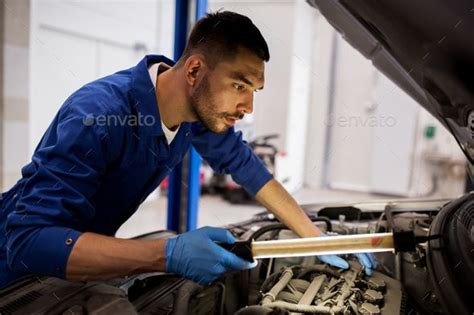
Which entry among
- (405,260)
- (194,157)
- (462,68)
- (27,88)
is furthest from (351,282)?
(27,88)

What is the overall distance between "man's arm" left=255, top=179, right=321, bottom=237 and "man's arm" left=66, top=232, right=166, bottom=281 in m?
0.51

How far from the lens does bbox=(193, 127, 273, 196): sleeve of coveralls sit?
138 cm

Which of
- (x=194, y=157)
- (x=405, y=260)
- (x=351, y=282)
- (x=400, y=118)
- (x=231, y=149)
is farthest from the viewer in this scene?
(x=400, y=118)

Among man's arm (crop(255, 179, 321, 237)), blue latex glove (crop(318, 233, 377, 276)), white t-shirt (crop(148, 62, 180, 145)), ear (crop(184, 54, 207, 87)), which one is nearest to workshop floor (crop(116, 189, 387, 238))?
man's arm (crop(255, 179, 321, 237))

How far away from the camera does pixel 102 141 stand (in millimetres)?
928

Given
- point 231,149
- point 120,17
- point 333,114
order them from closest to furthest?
point 231,149
point 120,17
point 333,114

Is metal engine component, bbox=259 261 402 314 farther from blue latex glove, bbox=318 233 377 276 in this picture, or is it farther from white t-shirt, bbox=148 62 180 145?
white t-shirt, bbox=148 62 180 145

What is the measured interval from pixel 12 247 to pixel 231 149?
0.76 meters

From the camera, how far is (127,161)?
106 centimetres

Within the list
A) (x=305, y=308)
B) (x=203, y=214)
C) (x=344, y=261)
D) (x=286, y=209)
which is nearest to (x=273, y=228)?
(x=286, y=209)

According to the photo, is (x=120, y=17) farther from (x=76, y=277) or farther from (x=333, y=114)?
(x=333, y=114)

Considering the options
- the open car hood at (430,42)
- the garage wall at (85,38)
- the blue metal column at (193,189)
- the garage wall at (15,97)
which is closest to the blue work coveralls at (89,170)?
the open car hood at (430,42)

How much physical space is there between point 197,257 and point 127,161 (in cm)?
35

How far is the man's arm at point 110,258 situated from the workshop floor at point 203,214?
496 millimetres
